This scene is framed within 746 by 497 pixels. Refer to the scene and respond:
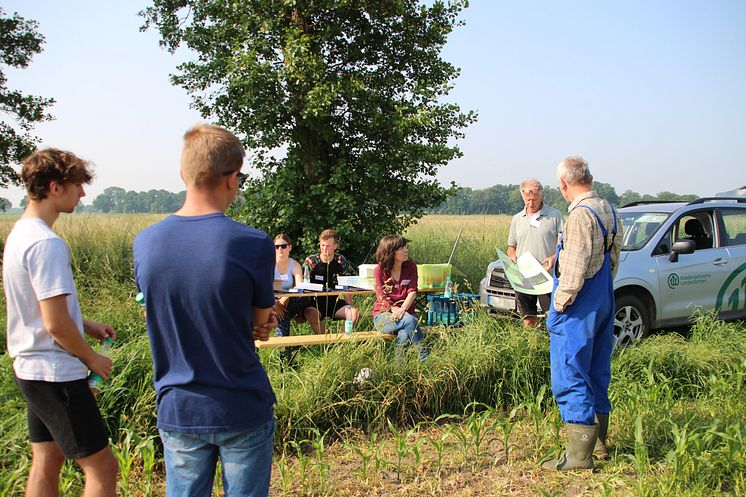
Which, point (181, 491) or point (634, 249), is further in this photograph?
point (634, 249)

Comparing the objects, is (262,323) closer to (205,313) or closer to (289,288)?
(205,313)

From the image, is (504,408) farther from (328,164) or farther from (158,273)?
(328,164)

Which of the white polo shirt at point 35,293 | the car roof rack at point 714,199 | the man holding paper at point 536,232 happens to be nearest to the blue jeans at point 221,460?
the white polo shirt at point 35,293

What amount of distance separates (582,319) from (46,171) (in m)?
3.09

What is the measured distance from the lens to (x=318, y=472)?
4.07 meters

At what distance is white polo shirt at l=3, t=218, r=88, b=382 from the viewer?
8.74 feet

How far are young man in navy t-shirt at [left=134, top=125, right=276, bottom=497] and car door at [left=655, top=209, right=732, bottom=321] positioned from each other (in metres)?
6.67

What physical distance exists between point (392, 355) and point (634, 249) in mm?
3732

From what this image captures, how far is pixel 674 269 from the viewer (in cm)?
778

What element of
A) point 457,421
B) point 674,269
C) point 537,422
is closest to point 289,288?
point 457,421

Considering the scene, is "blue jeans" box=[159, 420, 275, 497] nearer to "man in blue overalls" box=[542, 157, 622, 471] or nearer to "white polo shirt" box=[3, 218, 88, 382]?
"white polo shirt" box=[3, 218, 88, 382]

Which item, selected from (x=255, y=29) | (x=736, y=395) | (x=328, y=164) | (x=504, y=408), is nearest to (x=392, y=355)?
(x=504, y=408)

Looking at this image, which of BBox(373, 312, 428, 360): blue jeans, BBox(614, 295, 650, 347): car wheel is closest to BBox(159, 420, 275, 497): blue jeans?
BBox(373, 312, 428, 360): blue jeans

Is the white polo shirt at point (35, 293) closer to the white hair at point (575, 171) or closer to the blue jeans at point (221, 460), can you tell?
the blue jeans at point (221, 460)
